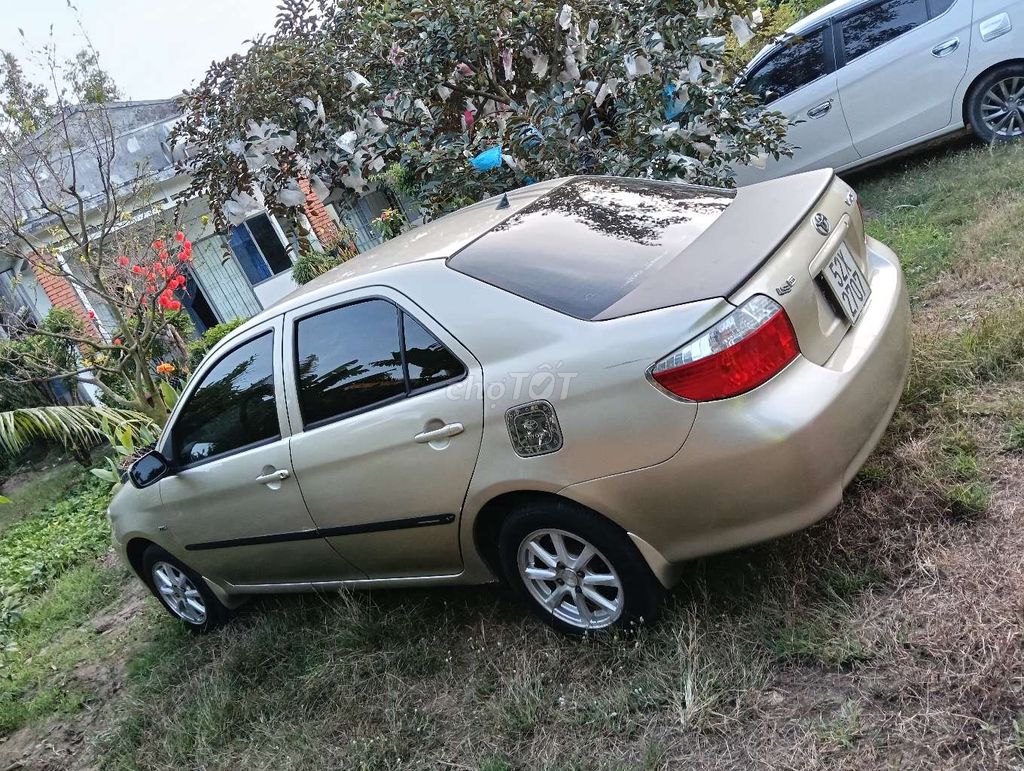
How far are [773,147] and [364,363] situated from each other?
4006mm

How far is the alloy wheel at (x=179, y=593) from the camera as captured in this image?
4.17m

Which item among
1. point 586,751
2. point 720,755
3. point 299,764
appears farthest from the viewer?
point 299,764

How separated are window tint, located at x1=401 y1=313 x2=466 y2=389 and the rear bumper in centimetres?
59

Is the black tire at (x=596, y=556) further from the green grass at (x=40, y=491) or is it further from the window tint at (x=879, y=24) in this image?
the green grass at (x=40, y=491)

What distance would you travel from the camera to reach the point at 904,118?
6.56 meters

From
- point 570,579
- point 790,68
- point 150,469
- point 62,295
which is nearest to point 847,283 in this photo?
point 570,579

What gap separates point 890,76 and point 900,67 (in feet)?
0.31

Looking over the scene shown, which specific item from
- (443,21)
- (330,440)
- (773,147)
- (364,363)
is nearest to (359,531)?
(330,440)

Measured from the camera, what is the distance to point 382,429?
284 centimetres

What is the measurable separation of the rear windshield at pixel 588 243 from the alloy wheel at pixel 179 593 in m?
2.49

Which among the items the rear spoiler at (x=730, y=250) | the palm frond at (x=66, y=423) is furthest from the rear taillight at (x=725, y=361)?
the palm frond at (x=66, y=423)

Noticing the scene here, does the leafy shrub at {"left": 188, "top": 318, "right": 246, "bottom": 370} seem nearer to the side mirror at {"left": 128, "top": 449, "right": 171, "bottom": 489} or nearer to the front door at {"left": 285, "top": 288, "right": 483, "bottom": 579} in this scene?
the side mirror at {"left": 128, "top": 449, "right": 171, "bottom": 489}

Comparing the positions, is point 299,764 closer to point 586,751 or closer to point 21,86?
point 586,751

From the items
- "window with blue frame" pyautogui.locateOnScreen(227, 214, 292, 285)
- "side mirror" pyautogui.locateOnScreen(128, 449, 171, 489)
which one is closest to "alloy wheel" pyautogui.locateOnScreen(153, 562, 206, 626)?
"side mirror" pyautogui.locateOnScreen(128, 449, 171, 489)
